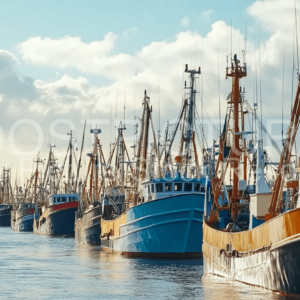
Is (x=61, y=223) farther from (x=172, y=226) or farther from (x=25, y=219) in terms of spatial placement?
(x=172, y=226)

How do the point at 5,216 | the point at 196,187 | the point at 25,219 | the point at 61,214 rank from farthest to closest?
the point at 5,216 → the point at 25,219 → the point at 61,214 → the point at 196,187

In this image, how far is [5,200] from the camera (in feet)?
577

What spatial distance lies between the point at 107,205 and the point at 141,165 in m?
10.5

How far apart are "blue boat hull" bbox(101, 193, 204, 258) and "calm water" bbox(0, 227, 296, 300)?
3.57ft

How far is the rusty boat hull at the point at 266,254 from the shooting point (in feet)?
68.4

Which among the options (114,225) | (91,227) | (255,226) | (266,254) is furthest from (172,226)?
(91,227)

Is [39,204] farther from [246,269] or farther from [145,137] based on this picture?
[246,269]

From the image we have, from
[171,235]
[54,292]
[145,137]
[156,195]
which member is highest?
[145,137]

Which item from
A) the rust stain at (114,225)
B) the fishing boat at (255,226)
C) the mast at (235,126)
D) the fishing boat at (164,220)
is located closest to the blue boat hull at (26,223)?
the rust stain at (114,225)

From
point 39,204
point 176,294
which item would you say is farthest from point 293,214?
point 39,204

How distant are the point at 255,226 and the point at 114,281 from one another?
7.49 meters

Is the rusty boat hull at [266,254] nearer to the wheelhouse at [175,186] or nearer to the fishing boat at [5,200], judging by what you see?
the wheelhouse at [175,186]

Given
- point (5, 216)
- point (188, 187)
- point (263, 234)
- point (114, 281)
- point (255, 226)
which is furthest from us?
point (5, 216)

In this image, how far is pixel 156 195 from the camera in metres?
43.3
